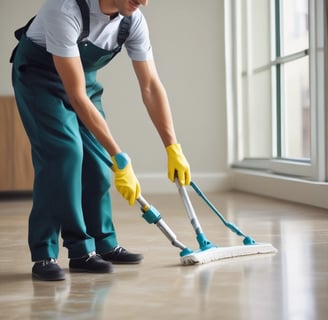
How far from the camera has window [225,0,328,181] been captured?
4.29 metres

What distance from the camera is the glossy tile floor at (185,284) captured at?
1823mm

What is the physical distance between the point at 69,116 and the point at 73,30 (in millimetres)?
282

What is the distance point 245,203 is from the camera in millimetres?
4676

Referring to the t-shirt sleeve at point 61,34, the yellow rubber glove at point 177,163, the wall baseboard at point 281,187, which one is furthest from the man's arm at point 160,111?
the wall baseboard at point 281,187

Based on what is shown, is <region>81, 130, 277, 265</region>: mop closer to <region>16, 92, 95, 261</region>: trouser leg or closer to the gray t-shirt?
<region>16, 92, 95, 261</region>: trouser leg

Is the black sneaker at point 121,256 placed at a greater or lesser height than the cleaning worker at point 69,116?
lesser

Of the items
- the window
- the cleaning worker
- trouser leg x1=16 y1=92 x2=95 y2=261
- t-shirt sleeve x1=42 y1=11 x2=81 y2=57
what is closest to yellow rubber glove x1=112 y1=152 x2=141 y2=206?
the cleaning worker

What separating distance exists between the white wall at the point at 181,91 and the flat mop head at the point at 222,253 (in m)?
3.26

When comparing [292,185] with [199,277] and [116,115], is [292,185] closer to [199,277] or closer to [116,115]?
[116,115]

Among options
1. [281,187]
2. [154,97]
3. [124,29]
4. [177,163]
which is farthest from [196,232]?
[281,187]

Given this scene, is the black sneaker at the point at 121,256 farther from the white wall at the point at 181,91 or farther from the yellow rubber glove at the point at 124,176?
the white wall at the point at 181,91

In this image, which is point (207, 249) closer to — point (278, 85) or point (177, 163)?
point (177, 163)

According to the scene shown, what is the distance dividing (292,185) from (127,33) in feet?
7.97

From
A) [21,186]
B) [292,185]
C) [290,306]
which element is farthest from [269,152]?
[290,306]
